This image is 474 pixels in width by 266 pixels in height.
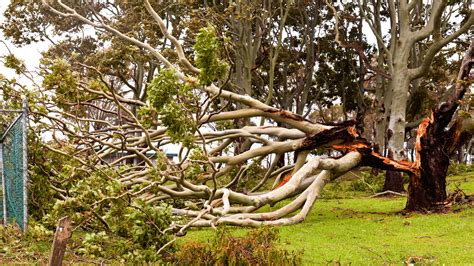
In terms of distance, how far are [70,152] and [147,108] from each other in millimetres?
3224

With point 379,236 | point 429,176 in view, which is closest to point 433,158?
point 429,176

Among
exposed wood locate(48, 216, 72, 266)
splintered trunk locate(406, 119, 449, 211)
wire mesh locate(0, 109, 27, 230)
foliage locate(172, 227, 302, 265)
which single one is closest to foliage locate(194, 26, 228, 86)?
foliage locate(172, 227, 302, 265)

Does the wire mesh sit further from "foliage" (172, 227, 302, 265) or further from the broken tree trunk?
the broken tree trunk

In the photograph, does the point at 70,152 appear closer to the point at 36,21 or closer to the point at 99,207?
the point at 99,207

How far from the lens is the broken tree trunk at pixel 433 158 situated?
45.4 feet

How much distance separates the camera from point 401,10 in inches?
750

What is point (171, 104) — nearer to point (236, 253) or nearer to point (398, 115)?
point (236, 253)

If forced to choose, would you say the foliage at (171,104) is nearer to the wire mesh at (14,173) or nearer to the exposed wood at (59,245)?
the wire mesh at (14,173)

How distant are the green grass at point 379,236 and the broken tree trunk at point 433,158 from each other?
761 mm

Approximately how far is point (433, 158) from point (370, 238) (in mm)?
4613

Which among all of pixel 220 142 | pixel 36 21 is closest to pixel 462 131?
pixel 220 142

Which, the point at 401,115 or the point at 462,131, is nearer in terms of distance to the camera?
the point at 462,131

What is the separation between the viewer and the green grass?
27.0ft

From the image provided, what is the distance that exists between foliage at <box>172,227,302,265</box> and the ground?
0.97 m
